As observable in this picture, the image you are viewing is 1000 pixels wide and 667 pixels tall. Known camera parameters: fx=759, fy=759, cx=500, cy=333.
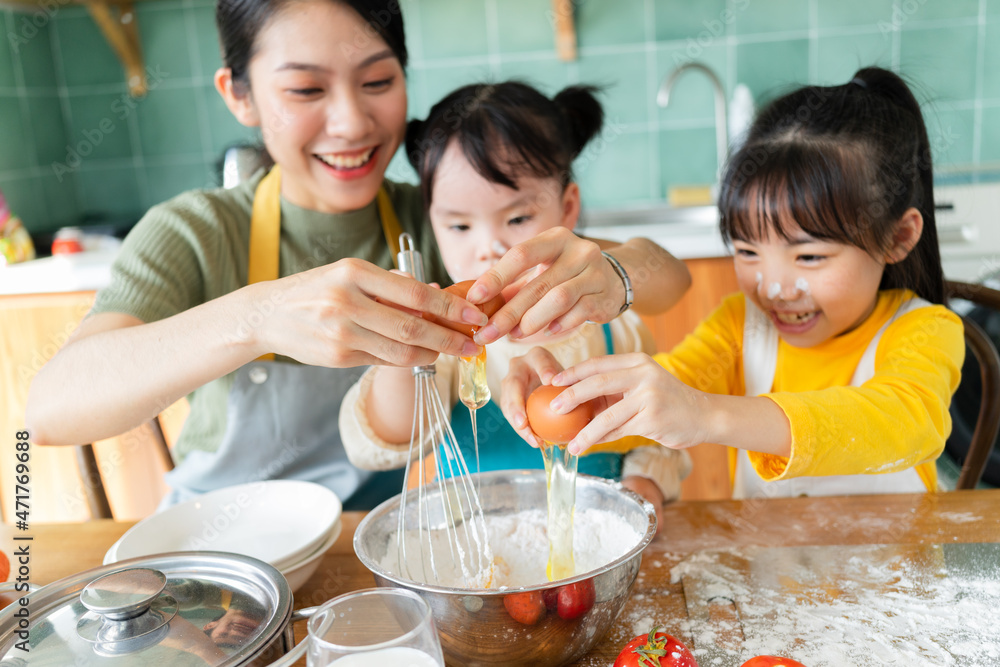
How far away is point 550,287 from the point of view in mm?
766

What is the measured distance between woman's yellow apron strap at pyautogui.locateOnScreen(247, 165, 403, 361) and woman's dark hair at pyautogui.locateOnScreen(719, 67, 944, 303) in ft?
2.05

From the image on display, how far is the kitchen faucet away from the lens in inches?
97.7

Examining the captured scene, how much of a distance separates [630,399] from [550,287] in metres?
0.14

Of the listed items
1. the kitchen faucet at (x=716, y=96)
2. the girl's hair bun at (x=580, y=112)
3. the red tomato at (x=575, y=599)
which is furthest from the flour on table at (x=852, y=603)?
the kitchen faucet at (x=716, y=96)

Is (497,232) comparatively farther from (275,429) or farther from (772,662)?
(772,662)

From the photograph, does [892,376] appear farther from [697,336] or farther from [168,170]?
[168,170]

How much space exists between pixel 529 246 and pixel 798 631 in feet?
1.44

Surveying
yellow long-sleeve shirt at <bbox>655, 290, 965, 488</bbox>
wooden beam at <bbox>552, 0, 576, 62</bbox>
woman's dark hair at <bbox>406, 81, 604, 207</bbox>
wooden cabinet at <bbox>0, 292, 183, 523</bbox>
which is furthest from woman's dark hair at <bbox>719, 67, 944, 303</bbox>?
wooden cabinet at <bbox>0, 292, 183, 523</bbox>

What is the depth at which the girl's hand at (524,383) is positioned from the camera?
31.3 inches

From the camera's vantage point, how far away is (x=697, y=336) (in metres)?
1.29

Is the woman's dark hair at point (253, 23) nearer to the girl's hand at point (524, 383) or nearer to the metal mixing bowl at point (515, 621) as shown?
the girl's hand at point (524, 383)

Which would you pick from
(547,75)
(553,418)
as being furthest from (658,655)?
(547,75)

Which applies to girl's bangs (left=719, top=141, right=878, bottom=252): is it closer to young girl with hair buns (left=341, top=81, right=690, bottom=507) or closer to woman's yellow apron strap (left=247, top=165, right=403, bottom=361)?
young girl with hair buns (left=341, top=81, right=690, bottom=507)

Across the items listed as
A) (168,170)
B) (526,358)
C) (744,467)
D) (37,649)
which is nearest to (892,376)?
(744,467)
